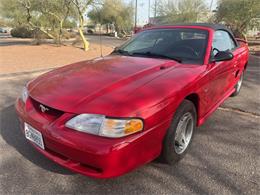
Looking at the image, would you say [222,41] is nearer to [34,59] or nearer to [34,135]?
[34,135]

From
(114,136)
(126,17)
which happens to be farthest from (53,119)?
(126,17)

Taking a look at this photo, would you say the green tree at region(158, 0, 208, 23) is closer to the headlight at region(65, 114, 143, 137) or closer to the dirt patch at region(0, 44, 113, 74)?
the dirt patch at region(0, 44, 113, 74)

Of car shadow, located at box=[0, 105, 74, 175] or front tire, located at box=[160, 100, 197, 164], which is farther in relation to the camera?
car shadow, located at box=[0, 105, 74, 175]

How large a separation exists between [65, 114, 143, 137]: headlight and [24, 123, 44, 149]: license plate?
0.43 metres

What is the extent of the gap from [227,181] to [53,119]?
1762 millimetres

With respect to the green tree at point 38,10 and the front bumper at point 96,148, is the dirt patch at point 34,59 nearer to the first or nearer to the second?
the green tree at point 38,10

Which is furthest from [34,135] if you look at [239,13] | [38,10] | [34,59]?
[239,13]

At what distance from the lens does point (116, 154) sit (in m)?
1.93

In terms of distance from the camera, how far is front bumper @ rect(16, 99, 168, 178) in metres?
1.93

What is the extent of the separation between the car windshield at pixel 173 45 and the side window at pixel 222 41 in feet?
0.80

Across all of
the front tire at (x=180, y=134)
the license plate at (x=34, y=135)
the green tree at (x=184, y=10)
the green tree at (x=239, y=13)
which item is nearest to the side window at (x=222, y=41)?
the front tire at (x=180, y=134)

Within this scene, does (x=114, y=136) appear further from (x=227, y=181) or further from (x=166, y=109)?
(x=227, y=181)

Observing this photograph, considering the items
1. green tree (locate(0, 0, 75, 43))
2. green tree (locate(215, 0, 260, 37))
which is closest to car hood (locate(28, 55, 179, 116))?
green tree (locate(0, 0, 75, 43))

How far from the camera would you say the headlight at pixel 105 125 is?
1.96 meters
